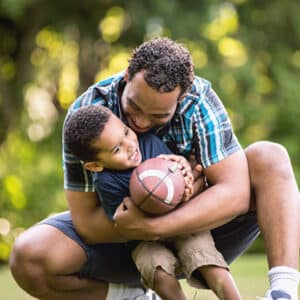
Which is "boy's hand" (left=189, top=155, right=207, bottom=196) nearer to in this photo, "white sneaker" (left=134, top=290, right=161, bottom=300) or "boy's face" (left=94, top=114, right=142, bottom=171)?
"boy's face" (left=94, top=114, right=142, bottom=171)

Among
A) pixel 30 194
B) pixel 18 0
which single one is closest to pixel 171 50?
pixel 18 0

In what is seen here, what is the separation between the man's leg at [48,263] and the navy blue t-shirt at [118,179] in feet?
1.17


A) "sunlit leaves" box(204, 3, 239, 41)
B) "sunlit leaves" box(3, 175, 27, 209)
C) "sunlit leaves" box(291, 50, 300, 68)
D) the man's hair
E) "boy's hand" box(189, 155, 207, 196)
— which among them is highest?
the man's hair

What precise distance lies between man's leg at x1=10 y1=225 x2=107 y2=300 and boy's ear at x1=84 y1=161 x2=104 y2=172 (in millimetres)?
468

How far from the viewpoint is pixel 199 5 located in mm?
11250

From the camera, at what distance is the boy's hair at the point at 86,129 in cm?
341

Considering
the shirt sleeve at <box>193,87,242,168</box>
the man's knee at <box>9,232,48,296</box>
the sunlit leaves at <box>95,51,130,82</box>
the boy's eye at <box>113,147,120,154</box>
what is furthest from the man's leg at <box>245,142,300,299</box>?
the sunlit leaves at <box>95,51,130,82</box>

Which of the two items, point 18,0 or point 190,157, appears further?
point 18,0

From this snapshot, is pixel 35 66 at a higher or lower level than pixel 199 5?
lower

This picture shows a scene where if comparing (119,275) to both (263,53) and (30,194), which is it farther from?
(263,53)

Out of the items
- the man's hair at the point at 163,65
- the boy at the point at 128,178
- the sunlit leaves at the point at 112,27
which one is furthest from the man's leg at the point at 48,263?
the sunlit leaves at the point at 112,27

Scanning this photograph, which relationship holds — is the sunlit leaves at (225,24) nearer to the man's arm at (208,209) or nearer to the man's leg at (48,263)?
the man's leg at (48,263)

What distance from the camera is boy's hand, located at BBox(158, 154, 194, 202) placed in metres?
3.47

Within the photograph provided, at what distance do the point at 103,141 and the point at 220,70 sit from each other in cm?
997
